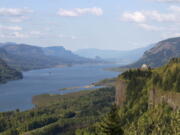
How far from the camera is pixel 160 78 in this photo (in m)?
157

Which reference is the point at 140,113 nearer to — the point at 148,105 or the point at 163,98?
the point at 148,105

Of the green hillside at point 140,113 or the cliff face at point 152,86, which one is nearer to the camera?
the green hillside at point 140,113

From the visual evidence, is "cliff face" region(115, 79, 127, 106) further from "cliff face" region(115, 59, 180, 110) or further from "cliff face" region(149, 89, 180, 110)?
"cliff face" region(149, 89, 180, 110)

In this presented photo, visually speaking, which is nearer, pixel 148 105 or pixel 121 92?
pixel 148 105

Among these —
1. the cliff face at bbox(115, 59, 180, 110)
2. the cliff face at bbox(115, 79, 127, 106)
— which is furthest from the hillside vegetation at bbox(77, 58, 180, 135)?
the cliff face at bbox(115, 79, 127, 106)

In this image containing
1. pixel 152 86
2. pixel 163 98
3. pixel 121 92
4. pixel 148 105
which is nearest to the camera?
pixel 163 98

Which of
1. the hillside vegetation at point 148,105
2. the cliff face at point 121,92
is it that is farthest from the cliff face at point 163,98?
the cliff face at point 121,92

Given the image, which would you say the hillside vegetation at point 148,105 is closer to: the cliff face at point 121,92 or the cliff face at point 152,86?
the cliff face at point 152,86

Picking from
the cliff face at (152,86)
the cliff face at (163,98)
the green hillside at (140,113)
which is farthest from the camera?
the cliff face at (152,86)

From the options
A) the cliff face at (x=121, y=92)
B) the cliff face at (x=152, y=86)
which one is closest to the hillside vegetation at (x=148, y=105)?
the cliff face at (x=152, y=86)

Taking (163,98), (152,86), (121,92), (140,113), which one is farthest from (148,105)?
(121,92)

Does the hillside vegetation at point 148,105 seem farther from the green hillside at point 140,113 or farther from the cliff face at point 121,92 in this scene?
the cliff face at point 121,92

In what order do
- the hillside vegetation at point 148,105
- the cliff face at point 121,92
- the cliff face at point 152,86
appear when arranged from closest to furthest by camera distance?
1. the hillside vegetation at point 148,105
2. the cliff face at point 152,86
3. the cliff face at point 121,92

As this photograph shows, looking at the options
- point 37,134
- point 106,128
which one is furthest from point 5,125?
point 106,128
